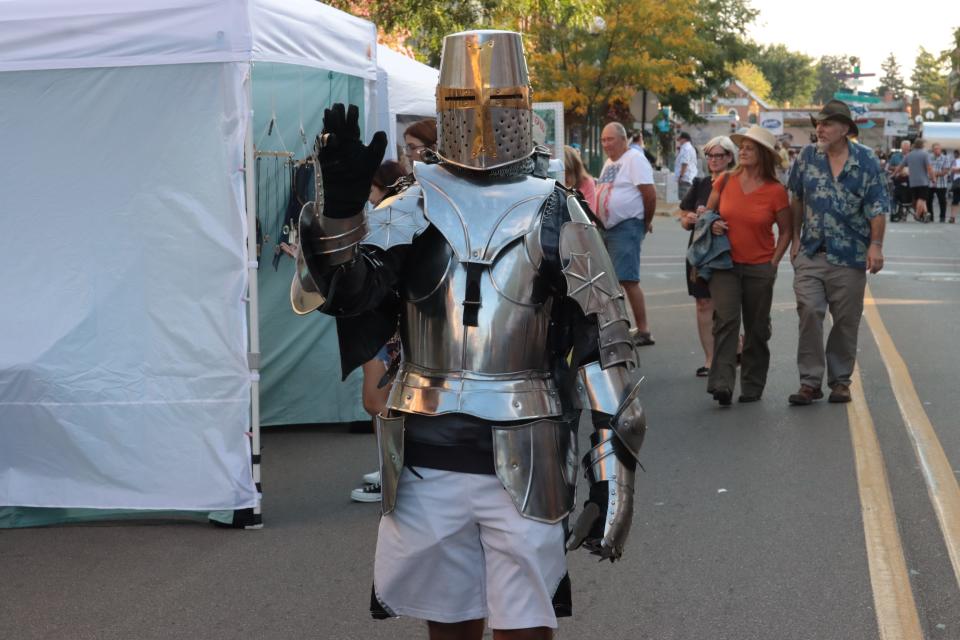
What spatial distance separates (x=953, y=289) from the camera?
15.6 metres

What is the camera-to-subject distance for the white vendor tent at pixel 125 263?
589 centimetres

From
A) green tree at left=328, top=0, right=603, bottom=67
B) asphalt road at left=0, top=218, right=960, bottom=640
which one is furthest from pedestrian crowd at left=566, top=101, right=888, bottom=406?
green tree at left=328, top=0, right=603, bottom=67

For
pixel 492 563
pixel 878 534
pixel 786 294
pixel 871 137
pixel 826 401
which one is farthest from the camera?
pixel 871 137

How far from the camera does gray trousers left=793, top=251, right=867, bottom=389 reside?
838cm

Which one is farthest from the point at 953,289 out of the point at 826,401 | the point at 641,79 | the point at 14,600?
the point at 641,79

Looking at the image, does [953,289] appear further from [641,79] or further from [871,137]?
[871,137]

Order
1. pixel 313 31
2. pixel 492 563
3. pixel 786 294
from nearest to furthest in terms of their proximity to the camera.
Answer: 1. pixel 492 563
2. pixel 313 31
3. pixel 786 294

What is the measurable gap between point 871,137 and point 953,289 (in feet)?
176

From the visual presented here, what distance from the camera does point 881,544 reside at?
551 cm

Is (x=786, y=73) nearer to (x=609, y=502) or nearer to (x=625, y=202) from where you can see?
(x=625, y=202)

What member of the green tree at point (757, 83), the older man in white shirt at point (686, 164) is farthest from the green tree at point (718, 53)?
the green tree at point (757, 83)

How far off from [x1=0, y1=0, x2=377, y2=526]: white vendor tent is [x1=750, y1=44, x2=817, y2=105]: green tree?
113146 mm

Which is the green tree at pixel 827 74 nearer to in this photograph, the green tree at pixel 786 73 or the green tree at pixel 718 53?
the green tree at pixel 786 73

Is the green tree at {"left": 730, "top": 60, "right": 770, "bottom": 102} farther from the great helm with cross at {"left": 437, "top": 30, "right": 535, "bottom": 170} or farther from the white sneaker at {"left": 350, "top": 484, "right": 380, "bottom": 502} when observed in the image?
the great helm with cross at {"left": 437, "top": 30, "right": 535, "bottom": 170}
